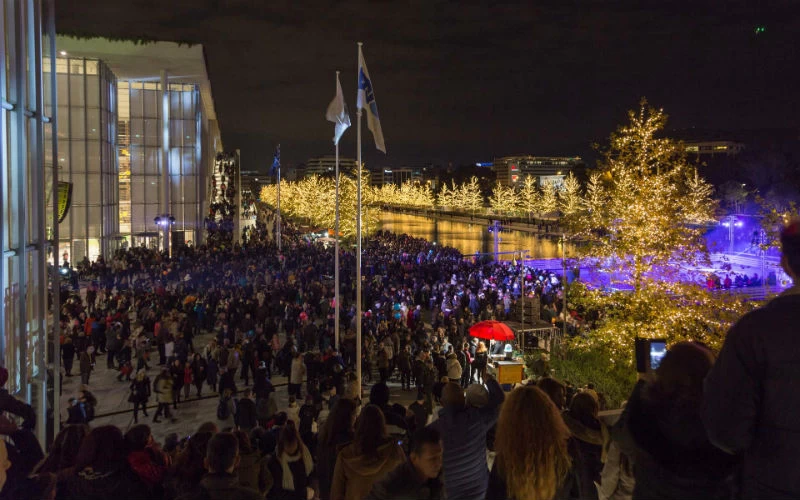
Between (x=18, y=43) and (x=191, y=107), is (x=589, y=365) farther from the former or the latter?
(x=191, y=107)

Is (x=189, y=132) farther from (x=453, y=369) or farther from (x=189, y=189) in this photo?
(x=453, y=369)

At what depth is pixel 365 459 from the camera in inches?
151

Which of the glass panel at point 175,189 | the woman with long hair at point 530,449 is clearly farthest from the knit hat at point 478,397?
the glass panel at point 175,189

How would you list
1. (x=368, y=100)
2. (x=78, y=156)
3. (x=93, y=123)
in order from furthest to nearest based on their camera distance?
(x=93, y=123), (x=78, y=156), (x=368, y=100)

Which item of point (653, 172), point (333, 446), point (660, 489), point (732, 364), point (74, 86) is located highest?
point (74, 86)

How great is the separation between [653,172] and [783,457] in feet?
41.9

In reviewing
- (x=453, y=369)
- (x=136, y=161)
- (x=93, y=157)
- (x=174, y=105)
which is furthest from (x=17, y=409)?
(x=174, y=105)

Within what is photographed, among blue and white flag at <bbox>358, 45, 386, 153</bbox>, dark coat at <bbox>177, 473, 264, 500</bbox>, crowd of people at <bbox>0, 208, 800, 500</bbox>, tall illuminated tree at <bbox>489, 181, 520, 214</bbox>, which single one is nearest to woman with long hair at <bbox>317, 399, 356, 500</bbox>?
crowd of people at <bbox>0, 208, 800, 500</bbox>

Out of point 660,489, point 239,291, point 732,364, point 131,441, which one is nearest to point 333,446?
point 131,441

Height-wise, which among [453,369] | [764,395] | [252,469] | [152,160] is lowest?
[453,369]

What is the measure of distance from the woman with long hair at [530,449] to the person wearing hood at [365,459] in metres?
0.98

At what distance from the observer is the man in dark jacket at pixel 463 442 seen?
3.67 m

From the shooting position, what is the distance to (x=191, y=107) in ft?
158

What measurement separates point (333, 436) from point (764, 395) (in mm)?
3238
